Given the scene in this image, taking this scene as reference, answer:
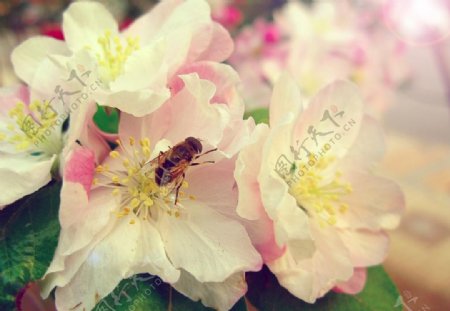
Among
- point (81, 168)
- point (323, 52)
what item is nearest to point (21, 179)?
point (81, 168)

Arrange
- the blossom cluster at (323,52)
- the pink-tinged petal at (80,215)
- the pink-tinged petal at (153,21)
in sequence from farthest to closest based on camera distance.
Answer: the blossom cluster at (323,52) → the pink-tinged petal at (153,21) → the pink-tinged petal at (80,215)

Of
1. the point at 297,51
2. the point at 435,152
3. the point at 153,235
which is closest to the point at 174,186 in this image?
the point at 153,235

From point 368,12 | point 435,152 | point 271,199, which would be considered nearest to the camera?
point 271,199

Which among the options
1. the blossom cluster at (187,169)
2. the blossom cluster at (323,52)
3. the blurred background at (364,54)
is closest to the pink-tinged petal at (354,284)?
the blossom cluster at (187,169)

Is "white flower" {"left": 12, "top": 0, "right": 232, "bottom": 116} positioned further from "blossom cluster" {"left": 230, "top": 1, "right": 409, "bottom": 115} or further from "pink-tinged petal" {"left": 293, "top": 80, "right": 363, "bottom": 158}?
"blossom cluster" {"left": 230, "top": 1, "right": 409, "bottom": 115}

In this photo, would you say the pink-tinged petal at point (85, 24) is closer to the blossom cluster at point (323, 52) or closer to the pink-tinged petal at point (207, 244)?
the pink-tinged petal at point (207, 244)

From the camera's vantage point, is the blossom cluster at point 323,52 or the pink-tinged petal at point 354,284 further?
the blossom cluster at point 323,52

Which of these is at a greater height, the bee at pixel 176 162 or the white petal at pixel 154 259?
the bee at pixel 176 162

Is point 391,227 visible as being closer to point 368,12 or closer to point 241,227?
point 241,227
